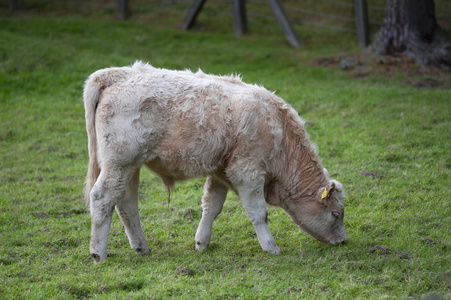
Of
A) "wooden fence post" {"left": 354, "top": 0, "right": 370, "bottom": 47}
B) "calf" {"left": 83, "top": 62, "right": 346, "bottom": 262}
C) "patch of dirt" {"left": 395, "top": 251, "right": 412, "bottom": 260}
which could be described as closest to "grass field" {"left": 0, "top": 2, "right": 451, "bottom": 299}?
"patch of dirt" {"left": 395, "top": 251, "right": 412, "bottom": 260}

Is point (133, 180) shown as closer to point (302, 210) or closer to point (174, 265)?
point (174, 265)

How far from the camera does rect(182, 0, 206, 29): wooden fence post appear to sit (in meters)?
19.0

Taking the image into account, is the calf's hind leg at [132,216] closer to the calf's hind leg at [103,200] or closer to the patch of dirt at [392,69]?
the calf's hind leg at [103,200]

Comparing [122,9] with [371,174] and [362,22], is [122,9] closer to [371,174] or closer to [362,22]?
[362,22]

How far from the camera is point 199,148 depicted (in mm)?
6398

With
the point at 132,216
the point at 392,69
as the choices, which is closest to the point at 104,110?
the point at 132,216

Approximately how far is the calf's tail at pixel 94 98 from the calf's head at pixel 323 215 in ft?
8.92

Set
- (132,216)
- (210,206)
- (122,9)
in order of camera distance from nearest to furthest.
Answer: (132,216) → (210,206) → (122,9)

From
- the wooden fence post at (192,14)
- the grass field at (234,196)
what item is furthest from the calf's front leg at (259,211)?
the wooden fence post at (192,14)

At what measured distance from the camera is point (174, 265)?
622 cm

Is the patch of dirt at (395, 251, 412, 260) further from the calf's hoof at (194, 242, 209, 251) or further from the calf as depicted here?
the calf's hoof at (194, 242, 209, 251)

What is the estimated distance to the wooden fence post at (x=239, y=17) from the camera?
18.5m

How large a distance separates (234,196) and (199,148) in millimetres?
2774

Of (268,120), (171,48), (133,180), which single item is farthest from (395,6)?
(133,180)
